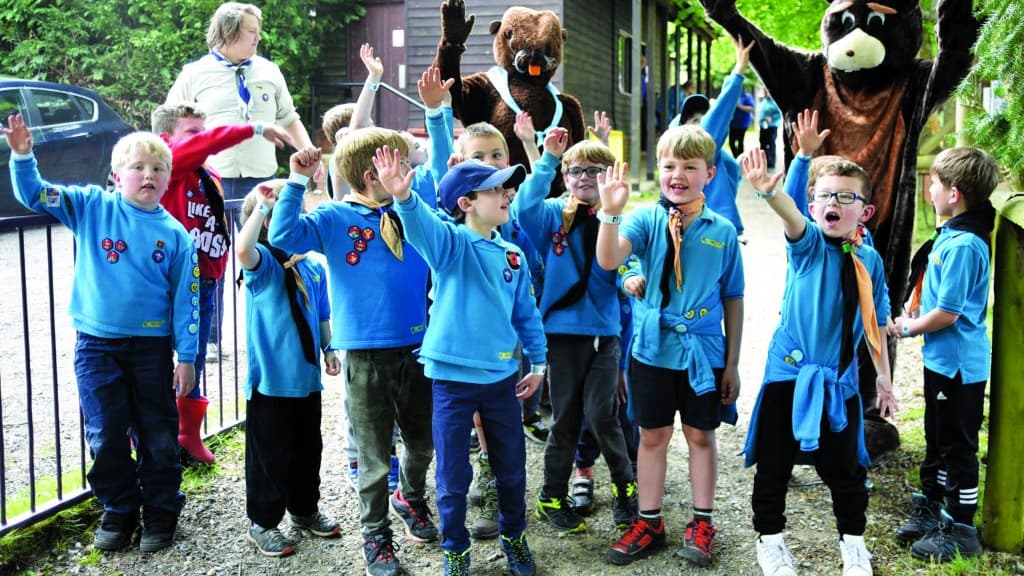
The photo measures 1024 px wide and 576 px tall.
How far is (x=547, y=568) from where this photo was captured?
11.6 feet

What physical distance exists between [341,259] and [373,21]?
1513 cm

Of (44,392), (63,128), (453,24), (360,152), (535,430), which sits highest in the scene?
(63,128)

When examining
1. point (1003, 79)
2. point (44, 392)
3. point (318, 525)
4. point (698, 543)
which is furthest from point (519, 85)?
point (44, 392)

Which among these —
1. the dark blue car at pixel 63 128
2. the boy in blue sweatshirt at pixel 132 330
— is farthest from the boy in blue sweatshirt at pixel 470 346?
the dark blue car at pixel 63 128

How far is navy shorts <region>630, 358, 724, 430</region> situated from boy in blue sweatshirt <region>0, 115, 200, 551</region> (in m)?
1.69

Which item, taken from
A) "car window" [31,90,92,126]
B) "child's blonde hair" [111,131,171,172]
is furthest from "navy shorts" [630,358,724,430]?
"car window" [31,90,92,126]

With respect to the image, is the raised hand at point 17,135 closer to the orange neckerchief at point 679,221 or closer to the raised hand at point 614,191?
the raised hand at point 614,191

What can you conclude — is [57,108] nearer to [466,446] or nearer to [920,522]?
[466,446]

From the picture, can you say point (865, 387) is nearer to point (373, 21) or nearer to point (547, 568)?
point (547, 568)

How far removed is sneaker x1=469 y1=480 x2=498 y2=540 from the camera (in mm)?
3797

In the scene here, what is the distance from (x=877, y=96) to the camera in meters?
4.37

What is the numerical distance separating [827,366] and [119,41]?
15220mm

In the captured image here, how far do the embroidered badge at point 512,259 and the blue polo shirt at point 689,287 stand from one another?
429 mm

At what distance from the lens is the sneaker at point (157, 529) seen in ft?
11.9
